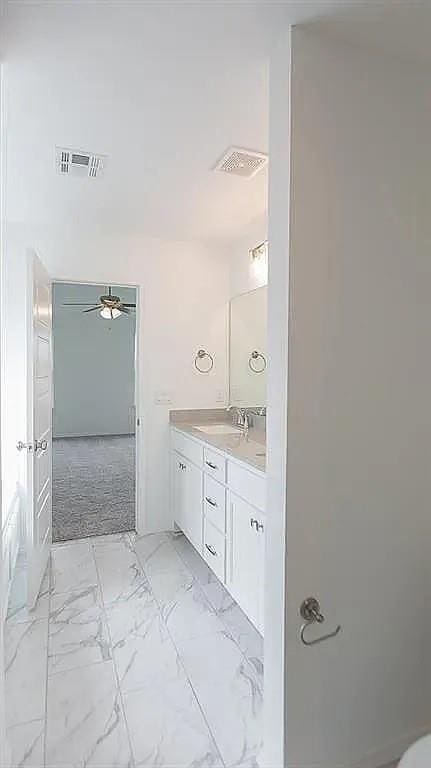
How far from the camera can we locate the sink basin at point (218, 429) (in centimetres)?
318

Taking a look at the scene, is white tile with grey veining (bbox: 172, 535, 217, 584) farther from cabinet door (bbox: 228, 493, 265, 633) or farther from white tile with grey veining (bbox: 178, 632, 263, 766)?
white tile with grey veining (bbox: 178, 632, 263, 766)

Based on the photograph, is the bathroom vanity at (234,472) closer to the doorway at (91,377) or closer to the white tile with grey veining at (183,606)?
the white tile with grey veining at (183,606)

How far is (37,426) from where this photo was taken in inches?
98.9

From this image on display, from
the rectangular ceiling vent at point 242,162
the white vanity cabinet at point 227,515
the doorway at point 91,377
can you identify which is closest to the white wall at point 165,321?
the white vanity cabinet at point 227,515

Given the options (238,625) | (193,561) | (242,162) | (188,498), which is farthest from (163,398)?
(242,162)

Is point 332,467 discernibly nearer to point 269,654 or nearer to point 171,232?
point 269,654

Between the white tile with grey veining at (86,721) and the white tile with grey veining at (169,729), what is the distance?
53 millimetres

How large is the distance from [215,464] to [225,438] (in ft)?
1.12

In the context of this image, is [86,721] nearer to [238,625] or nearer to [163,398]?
[238,625]

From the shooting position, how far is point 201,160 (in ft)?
7.28

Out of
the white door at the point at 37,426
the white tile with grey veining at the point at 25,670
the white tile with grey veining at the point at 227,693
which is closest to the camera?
the white tile with grey veining at the point at 227,693

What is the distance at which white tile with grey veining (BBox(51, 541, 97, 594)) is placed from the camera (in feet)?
8.92

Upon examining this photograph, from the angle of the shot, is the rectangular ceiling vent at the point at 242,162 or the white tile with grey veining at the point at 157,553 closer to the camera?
the rectangular ceiling vent at the point at 242,162

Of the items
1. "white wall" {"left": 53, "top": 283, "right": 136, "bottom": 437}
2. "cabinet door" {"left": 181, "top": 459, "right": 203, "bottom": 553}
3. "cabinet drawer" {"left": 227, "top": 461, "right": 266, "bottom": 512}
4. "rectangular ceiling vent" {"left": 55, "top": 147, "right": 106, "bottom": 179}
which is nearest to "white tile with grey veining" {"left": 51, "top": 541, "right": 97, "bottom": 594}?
"cabinet door" {"left": 181, "top": 459, "right": 203, "bottom": 553}
